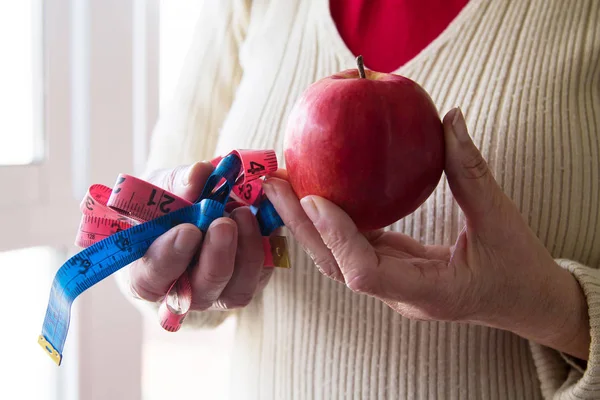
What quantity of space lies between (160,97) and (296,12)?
0.85m

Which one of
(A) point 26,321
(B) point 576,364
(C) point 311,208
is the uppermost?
(C) point 311,208

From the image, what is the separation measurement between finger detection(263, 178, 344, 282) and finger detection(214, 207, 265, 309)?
0.05 m

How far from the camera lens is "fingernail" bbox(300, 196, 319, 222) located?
0.69m

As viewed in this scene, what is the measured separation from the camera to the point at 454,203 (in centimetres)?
97

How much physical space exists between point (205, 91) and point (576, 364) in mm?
868

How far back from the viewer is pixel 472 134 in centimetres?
98

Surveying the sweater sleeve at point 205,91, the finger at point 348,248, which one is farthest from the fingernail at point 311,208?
the sweater sleeve at point 205,91

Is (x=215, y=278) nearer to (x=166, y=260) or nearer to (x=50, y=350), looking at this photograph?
(x=166, y=260)

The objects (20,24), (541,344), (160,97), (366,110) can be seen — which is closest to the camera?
(366,110)

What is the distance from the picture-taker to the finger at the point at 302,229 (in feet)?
2.37

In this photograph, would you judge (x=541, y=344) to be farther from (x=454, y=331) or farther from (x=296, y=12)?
(x=296, y=12)

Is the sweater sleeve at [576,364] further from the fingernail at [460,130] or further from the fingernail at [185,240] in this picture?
the fingernail at [185,240]

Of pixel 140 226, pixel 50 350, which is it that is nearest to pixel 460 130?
pixel 140 226

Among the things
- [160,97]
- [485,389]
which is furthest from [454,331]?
[160,97]
